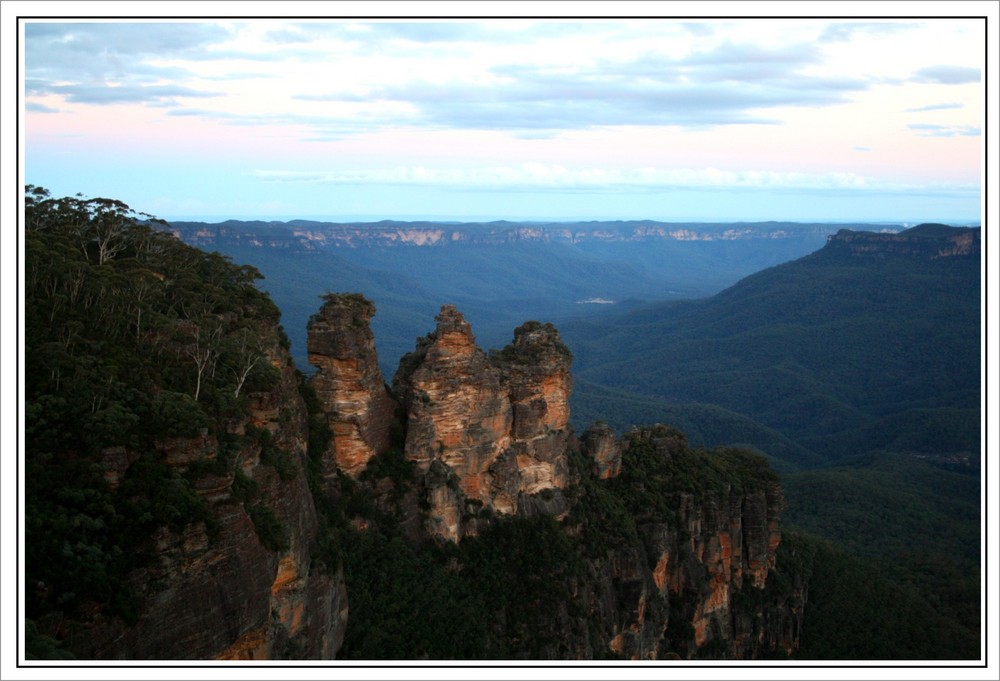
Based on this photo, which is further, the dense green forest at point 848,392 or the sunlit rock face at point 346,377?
the dense green forest at point 848,392

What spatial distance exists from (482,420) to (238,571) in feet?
48.2

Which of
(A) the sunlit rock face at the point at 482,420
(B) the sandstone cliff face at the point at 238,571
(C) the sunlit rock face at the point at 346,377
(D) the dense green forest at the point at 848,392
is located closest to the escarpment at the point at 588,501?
(A) the sunlit rock face at the point at 482,420

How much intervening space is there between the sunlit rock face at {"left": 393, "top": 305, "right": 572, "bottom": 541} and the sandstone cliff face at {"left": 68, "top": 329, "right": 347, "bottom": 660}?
271 inches

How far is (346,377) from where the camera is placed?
31406 millimetres

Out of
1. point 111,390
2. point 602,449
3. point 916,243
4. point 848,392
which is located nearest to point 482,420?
point 602,449

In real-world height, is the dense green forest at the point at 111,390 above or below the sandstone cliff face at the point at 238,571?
above

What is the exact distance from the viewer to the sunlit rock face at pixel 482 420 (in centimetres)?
3341

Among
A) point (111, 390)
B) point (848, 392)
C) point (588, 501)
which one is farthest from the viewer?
point (848, 392)

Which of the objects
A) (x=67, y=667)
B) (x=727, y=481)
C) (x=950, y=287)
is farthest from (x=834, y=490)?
(x=950, y=287)

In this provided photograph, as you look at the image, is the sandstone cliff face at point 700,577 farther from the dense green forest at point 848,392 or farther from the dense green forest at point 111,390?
the dense green forest at point 111,390

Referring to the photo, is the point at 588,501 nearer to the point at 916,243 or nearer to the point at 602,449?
the point at 602,449

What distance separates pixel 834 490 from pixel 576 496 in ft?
114

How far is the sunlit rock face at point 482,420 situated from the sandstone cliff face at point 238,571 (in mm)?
6873

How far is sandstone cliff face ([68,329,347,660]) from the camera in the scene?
19.4 metres
